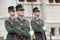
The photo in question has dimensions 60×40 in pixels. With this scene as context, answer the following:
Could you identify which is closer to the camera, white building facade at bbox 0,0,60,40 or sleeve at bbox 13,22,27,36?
sleeve at bbox 13,22,27,36

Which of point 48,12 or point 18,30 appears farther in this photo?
point 48,12

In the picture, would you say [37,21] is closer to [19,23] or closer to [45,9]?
[19,23]

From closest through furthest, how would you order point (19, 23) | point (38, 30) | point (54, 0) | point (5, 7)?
point (19, 23) → point (38, 30) → point (5, 7) → point (54, 0)

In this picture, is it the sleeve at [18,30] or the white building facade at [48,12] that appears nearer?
the sleeve at [18,30]

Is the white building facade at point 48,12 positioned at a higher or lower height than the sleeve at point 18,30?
lower

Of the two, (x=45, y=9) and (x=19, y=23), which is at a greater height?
(x=19, y=23)

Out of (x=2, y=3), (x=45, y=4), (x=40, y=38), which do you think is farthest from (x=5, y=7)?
(x=40, y=38)

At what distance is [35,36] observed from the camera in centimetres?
927

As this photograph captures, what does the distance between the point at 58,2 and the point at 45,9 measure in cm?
105

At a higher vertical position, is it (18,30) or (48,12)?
(18,30)

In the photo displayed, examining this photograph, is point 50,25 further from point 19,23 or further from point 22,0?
point 19,23

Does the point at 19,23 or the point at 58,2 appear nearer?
the point at 19,23

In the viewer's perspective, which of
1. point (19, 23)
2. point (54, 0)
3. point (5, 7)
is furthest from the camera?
point (54, 0)

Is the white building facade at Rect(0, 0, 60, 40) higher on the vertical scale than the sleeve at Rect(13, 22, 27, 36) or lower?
lower
